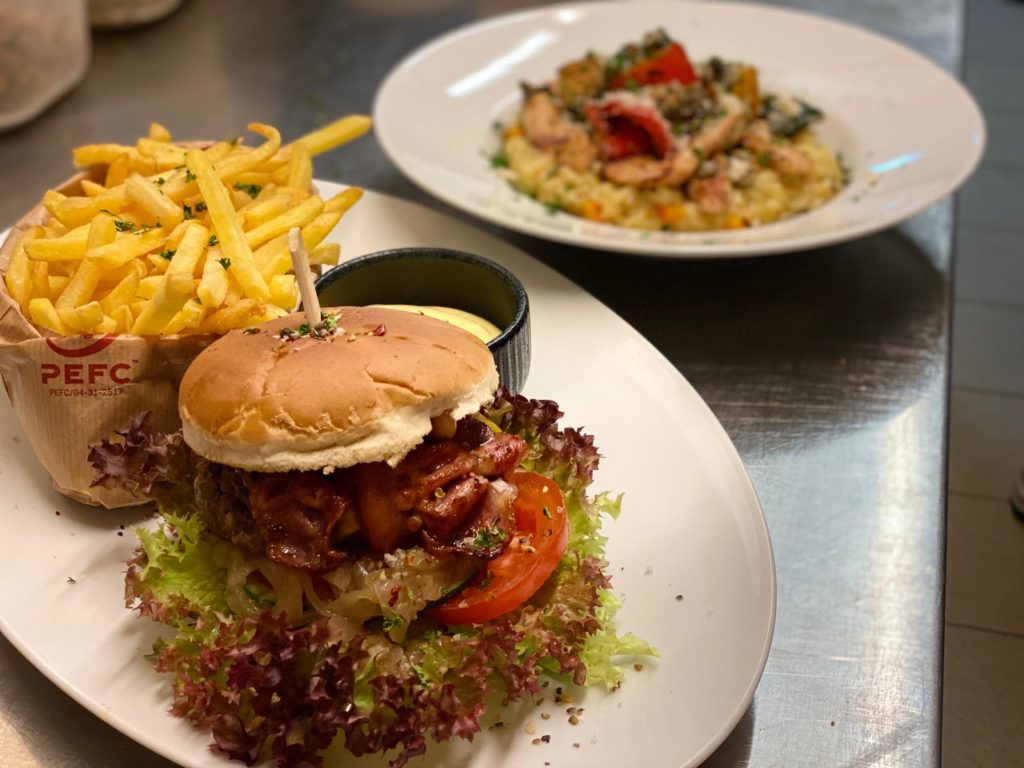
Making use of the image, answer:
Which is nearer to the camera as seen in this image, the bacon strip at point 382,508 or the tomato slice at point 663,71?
the bacon strip at point 382,508

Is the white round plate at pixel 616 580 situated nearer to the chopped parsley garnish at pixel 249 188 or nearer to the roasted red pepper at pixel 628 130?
the chopped parsley garnish at pixel 249 188

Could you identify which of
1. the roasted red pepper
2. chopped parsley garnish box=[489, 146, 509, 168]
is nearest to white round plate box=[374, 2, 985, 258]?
chopped parsley garnish box=[489, 146, 509, 168]

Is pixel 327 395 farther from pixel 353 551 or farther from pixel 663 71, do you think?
pixel 663 71

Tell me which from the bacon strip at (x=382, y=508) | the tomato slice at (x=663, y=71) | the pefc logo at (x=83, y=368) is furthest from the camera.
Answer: the tomato slice at (x=663, y=71)

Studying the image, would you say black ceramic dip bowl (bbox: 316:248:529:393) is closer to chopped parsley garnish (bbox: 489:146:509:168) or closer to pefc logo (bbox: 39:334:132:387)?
pefc logo (bbox: 39:334:132:387)

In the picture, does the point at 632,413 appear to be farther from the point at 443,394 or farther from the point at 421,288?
the point at 443,394

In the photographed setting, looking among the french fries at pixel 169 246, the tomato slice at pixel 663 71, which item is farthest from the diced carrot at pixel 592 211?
the french fries at pixel 169 246

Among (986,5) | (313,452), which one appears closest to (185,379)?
(313,452)
